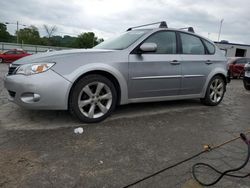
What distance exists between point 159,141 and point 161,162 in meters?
0.60

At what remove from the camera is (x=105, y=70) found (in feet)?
13.3

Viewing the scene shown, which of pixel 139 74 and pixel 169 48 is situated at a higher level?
pixel 169 48

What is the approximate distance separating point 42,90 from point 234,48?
1353 inches

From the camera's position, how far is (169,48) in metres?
4.92

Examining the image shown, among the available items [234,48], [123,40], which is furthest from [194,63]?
[234,48]

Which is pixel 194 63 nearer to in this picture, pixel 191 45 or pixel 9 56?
pixel 191 45

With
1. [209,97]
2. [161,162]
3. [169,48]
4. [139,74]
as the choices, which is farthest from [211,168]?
[209,97]

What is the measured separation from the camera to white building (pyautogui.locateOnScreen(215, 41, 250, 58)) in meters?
32.9

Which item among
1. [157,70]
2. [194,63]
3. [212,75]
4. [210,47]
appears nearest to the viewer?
[157,70]

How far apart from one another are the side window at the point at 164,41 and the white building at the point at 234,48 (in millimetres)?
29459

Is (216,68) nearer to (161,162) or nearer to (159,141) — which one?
(159,141)

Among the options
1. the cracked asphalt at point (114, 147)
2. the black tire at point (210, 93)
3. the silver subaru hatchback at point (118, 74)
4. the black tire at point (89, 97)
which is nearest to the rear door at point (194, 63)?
the silver subaru hatchback at point (118, 74)

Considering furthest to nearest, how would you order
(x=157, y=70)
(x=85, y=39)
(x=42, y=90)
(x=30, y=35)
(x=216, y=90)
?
(x=30, y=35)
(x=85, y=39)
(x=216, y=90)
(x=157, y=70)
(x=42, y=90)

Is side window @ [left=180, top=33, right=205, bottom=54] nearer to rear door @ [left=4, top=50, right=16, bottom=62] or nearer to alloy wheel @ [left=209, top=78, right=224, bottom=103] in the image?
alloy wheel @ [left=209, top=78, right=224, bottom=103]
